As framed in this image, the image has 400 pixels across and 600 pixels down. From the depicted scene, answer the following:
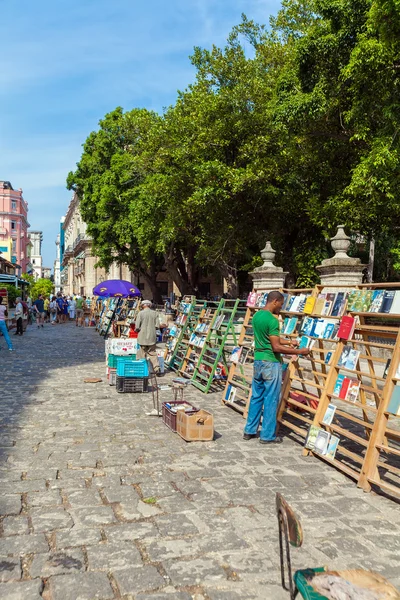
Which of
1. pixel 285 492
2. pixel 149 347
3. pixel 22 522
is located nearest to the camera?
pixel 22 522

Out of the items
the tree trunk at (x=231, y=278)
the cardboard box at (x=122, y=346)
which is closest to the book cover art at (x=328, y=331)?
the cardboard box at (x=122, y=346)

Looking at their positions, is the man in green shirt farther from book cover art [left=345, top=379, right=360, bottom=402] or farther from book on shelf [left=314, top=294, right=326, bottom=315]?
book cover art [left=345, top=379, right=360, bottom=402]

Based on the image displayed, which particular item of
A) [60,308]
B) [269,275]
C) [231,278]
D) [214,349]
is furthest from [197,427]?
[60,308]

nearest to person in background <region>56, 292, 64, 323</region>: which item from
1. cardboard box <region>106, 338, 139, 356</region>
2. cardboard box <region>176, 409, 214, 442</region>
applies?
cardboard box <region>106, 338, 139, 356</region>

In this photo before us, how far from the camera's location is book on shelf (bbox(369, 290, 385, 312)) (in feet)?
18.2

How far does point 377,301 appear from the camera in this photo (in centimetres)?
559

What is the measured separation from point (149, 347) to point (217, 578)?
823 centimetres

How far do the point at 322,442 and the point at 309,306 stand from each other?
6.06 ft

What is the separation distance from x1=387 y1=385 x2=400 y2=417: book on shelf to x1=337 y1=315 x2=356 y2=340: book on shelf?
3.33 feet

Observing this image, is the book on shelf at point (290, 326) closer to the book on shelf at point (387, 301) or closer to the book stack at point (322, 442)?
the book stack at point (322, 442)

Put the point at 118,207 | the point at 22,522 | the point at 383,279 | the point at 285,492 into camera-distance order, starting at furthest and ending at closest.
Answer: the point at 383,279 → the point at 118,207 → the point at 285,492 → the point at 22,522

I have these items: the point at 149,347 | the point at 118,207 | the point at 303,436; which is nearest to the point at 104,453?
the point at 303,436

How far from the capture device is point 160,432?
709 cm

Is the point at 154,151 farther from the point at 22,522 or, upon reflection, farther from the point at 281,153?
the point at 22,522
